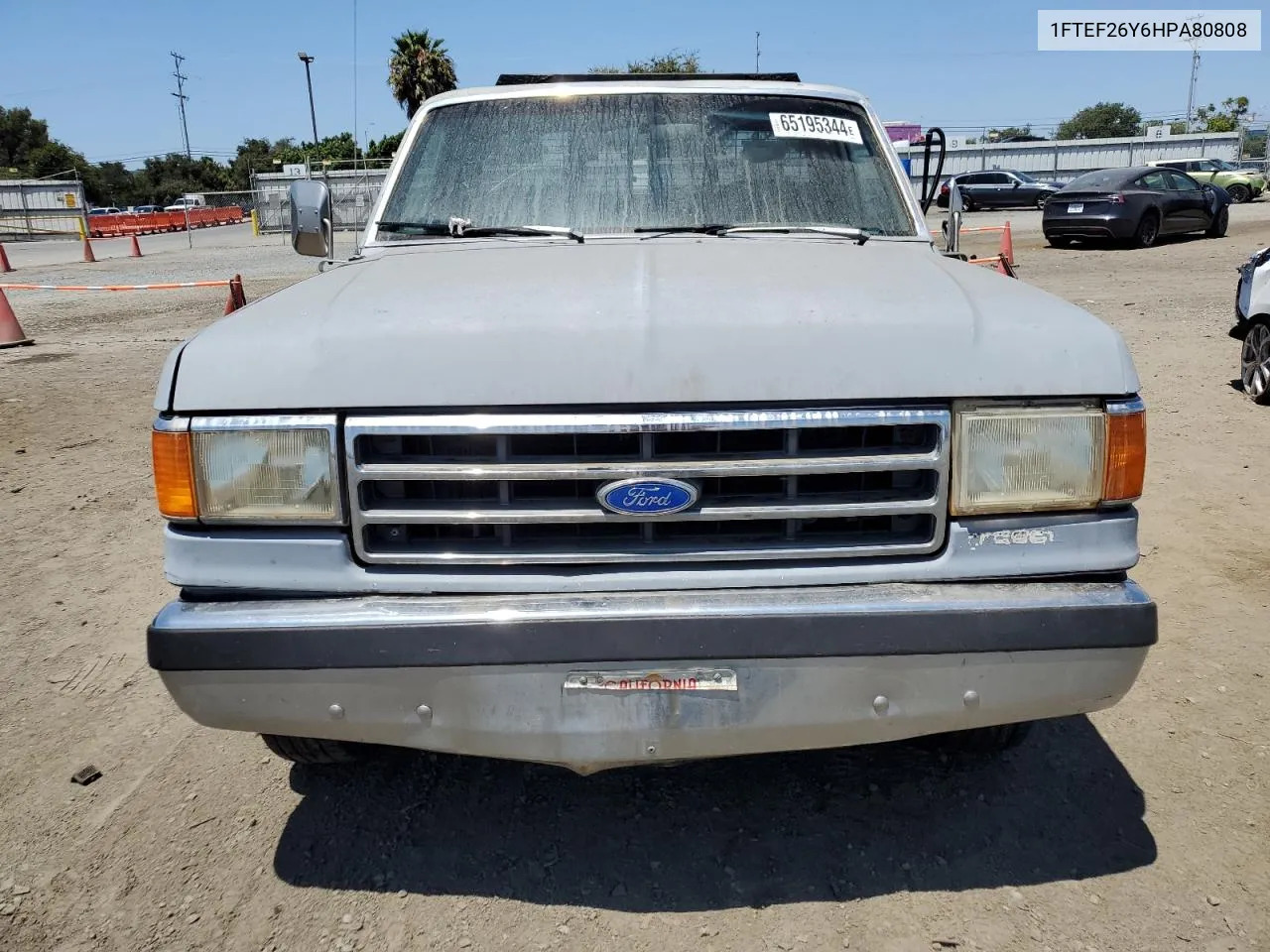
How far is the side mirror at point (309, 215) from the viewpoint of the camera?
3537mm

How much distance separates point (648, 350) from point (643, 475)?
262 mm

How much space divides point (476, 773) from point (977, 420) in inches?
70.2

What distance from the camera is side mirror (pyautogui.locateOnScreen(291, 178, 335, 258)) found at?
11.6 feet

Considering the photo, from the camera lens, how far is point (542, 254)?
2826 mm

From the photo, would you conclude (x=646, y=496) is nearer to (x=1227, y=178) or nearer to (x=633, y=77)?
(x=633, y=77)

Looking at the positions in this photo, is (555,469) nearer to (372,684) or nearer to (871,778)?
(372,684)

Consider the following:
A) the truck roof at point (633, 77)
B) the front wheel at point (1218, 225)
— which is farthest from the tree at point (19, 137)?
the truck roof at point (633, 77)

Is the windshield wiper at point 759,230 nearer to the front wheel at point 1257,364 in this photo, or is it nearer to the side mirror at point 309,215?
the side mirror at point 309,215

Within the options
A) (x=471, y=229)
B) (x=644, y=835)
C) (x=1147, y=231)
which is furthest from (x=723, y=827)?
(x=1147, y=231)

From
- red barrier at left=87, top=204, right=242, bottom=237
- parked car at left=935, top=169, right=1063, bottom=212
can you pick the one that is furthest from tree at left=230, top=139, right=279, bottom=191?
parked car at left=935, top=169, right=1063, bottom=212

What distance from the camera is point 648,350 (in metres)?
2.04

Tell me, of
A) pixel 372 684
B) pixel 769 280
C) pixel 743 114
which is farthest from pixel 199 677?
pixel 743 114

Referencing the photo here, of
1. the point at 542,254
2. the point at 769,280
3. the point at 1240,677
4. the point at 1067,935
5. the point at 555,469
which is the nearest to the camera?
the point at 555,469

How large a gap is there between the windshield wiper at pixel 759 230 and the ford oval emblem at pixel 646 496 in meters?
1.24
